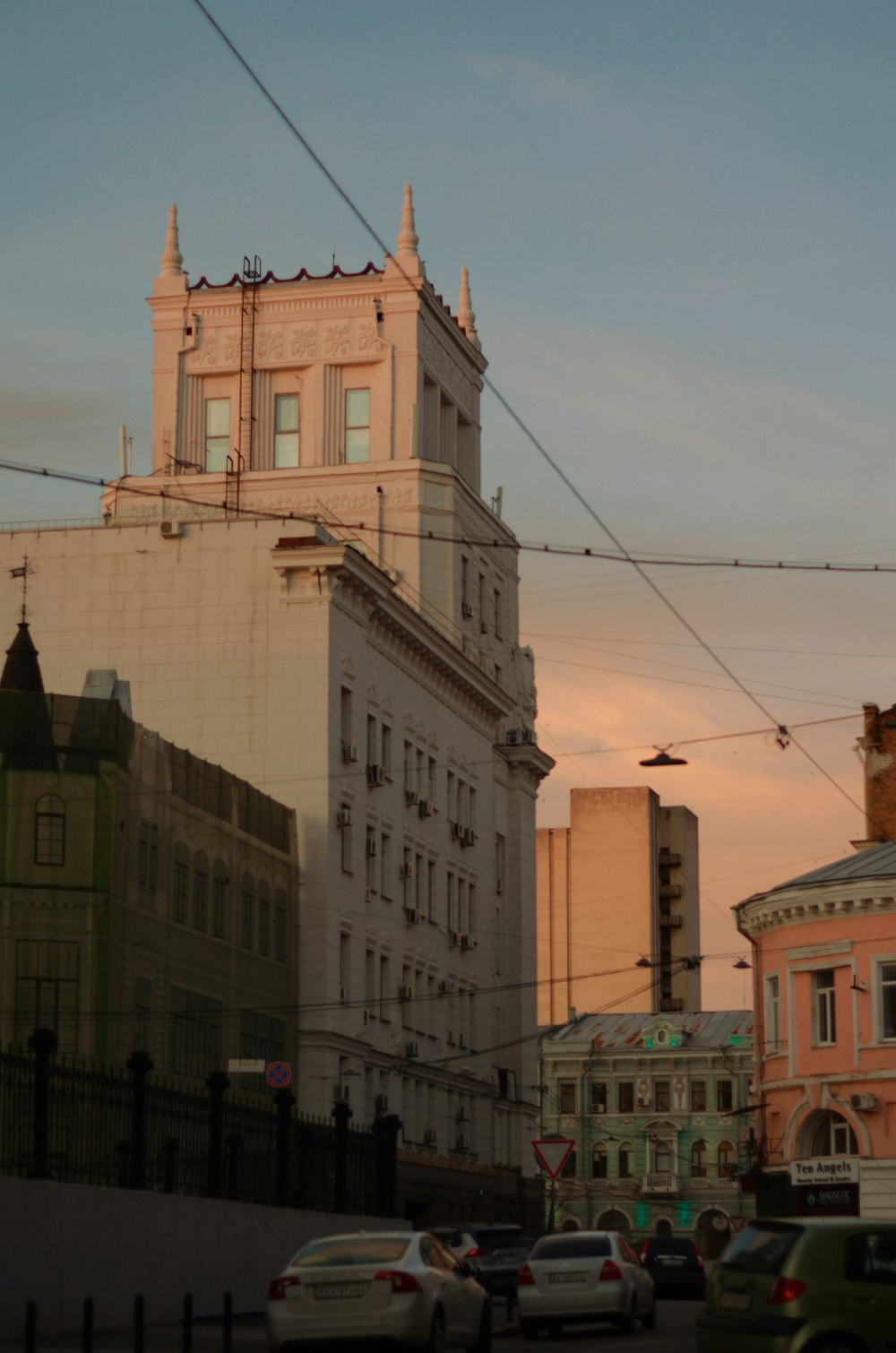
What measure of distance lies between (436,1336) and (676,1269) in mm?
27679

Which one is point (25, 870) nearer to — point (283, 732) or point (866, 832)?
point (283, 732)

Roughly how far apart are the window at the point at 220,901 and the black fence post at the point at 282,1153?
786 inches

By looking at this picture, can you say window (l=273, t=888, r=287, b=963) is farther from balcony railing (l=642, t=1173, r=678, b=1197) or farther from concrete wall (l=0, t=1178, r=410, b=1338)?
balcony railing (l=642, t=1173, r=678, b=1197)

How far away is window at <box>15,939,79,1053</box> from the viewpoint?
46.0 metres

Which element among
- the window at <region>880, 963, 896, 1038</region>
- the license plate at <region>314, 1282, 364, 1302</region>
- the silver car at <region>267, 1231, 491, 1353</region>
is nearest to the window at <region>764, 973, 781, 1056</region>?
the window at <region>880, 963, 896, 1038</region>

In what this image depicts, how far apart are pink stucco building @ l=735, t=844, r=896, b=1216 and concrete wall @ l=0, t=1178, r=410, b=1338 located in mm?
22007

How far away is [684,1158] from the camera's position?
109 meters

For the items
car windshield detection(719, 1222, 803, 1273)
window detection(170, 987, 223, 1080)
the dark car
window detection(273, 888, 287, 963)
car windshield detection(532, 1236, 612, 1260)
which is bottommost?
Result: the dark car

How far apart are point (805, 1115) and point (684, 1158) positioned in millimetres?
58401

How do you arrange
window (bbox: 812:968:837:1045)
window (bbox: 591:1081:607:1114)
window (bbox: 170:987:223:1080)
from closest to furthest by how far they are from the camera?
window (bbox: 170:987:223:1080) → window (bbox: 812:968:837:1045) → window (bbox: 591:1081:607:1114)

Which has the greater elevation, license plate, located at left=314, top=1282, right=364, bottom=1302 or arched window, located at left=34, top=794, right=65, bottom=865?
arched window, located at left=34, top=794, right=65, bottom=865

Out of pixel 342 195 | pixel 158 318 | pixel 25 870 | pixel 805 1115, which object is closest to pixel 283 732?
pixel 25 870

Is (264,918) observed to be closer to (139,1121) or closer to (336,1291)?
(139,1121)

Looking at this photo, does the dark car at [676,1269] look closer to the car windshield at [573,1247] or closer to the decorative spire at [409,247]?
the car windshield at [573,1247]
